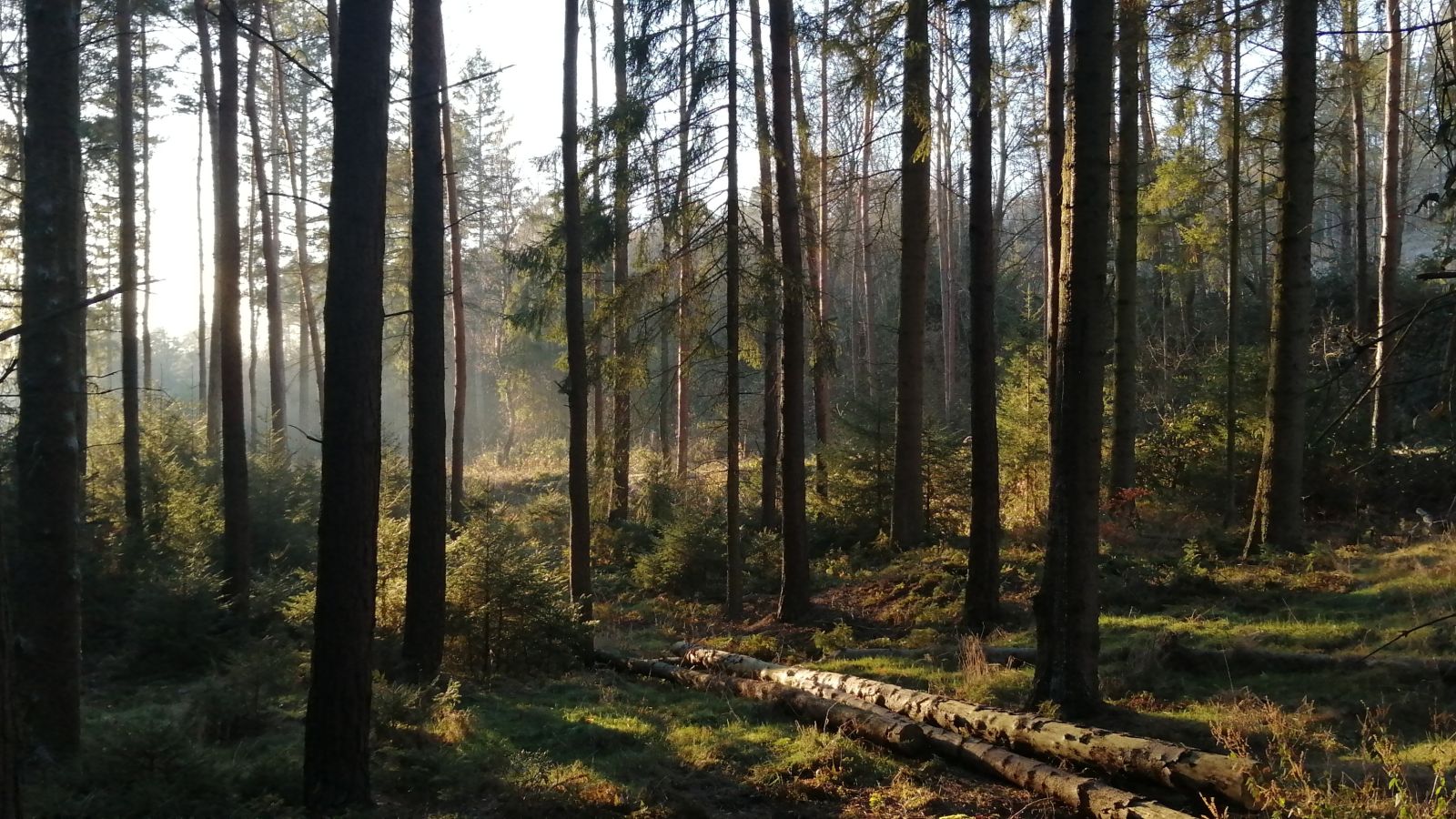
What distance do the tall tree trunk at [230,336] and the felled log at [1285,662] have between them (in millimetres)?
11779

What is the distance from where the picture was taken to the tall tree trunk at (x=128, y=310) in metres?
15.7

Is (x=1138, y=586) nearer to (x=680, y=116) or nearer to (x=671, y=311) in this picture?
(x=671, y=311)

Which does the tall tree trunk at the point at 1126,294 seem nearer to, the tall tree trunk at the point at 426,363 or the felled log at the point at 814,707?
the felled log at the point at 814,707

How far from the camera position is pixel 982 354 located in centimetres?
1071

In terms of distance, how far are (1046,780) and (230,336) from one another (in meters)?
12.7

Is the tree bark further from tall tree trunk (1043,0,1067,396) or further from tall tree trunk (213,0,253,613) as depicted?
tall tree trunk (1043,0,1067,396)

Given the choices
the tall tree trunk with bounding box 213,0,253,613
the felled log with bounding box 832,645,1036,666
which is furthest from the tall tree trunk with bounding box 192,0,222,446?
the felled log with bounding box 832,645,1036,666

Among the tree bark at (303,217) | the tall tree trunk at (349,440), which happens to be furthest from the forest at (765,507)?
the tree bark at (303,217)

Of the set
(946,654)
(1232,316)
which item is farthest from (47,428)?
(1232,316)

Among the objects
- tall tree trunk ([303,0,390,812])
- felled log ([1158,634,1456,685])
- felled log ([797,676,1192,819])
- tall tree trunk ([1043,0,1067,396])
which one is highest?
tall tree trunk ([1043,0,1067,396])

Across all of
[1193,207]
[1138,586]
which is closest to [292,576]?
[1138,586]

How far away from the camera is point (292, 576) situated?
44.3 feet

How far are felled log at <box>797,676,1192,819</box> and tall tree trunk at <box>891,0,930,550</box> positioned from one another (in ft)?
26.6

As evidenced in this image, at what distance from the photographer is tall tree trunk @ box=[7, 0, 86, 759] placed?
6.33 meters
